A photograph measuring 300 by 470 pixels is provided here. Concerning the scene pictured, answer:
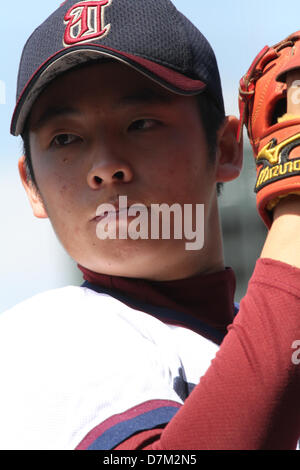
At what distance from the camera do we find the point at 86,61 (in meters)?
1.16

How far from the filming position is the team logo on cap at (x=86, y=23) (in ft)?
3.85

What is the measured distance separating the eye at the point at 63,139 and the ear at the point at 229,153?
340 mm

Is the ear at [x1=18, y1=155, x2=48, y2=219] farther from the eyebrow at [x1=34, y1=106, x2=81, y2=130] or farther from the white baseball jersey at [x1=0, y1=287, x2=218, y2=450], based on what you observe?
the white baseball jersey at [x1=0, y1=287, x2=218, y2=450]

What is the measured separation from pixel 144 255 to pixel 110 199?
0.13 meters

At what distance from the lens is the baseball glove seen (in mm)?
905

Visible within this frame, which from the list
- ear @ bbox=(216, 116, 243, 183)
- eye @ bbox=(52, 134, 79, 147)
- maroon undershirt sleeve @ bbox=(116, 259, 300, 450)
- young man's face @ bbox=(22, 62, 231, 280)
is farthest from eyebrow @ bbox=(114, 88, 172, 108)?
maroon undershirt sleeve @ bbox=(116, 259, 300, 450)

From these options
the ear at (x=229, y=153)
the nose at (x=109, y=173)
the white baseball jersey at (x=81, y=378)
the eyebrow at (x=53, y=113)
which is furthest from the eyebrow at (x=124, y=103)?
the white baseball jersey at (x=81, y=378)

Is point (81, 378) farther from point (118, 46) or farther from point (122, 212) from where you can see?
point (118, 46)

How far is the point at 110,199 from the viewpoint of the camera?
107cm

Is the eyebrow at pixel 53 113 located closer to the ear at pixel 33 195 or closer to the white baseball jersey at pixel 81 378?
the ear at pixel 33 195

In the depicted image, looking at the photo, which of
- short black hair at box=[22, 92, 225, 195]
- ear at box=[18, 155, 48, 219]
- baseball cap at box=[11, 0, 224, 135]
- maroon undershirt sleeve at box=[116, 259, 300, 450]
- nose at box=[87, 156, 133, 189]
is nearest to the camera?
maroon undershirt sleeve at box=[116, 259, 300, 450]

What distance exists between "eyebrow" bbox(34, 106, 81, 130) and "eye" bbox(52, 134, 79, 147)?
0.04 metres
